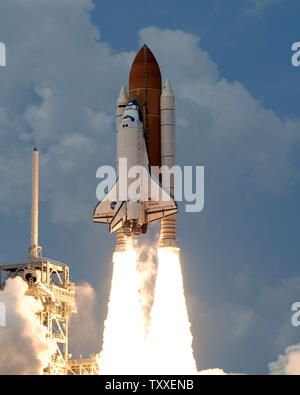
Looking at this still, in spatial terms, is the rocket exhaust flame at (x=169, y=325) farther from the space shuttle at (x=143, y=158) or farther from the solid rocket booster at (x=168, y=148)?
the space shuttle at (x=143, y=158)

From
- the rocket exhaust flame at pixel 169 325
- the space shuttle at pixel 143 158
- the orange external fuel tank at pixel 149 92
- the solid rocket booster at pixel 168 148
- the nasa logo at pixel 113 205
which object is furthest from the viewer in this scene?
the orange external fuel tank at pixel 149 92

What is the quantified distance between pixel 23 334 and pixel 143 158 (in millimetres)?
24266

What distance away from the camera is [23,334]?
118 meters

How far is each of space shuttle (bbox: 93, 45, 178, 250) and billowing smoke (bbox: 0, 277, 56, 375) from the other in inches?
684

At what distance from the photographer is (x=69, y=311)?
132 meters

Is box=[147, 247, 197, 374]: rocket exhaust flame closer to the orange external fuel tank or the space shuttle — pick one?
the space shuttle

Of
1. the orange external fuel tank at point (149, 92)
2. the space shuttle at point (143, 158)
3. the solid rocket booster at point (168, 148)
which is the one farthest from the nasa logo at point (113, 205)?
the orange external fuel tank at point (149, 92)

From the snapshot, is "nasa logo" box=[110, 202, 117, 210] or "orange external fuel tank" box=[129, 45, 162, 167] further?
"orange external fuel tank" box=[129, 45, 162, 167]

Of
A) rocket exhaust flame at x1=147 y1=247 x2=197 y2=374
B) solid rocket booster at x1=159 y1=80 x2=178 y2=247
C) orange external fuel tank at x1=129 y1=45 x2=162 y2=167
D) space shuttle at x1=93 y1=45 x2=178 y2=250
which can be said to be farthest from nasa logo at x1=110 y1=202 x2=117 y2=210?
rocket exhaust flame at x1=147 y1=247 x2=197 y2=374

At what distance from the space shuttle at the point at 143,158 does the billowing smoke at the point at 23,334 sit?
17373 mm

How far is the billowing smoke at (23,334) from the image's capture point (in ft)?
383

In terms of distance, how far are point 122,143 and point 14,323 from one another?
24051mm

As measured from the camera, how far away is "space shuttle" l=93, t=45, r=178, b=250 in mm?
103125
